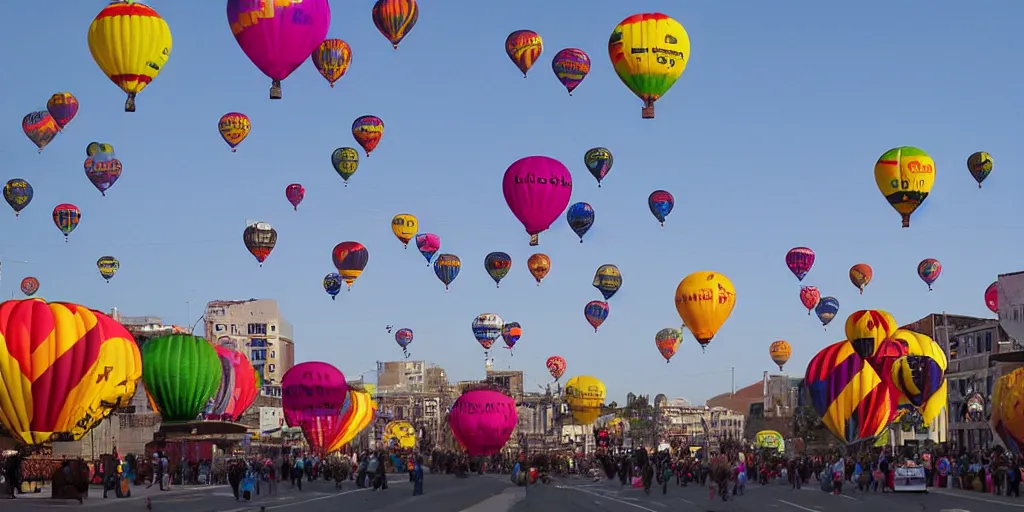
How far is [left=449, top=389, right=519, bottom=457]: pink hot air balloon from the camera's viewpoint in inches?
3012

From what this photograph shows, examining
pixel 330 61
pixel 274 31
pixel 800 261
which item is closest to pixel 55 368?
pixel 274 31

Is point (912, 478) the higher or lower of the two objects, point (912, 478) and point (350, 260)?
the lower

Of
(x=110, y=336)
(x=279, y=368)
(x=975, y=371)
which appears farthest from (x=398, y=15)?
(x=279, y=368)

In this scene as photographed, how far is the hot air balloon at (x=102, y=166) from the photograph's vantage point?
80.4 m

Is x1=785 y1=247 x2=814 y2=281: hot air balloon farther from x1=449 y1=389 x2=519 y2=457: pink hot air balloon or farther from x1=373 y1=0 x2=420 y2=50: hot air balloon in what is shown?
x1=373 y1=0 x2=420 y2=50: hot air balloon

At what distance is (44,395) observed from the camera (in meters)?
53.3

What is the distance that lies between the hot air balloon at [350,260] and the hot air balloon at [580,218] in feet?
51.8

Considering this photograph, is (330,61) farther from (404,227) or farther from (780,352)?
(780,352)

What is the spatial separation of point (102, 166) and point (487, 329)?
1359 inches

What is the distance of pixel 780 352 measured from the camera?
380ft

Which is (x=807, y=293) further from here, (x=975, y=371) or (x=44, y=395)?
(x=44, y=395)

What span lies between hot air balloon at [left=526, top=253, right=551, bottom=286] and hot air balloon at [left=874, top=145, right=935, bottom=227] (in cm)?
3362

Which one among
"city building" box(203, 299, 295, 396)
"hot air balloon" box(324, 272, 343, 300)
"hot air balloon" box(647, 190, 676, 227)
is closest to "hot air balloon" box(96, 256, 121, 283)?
"hot air balloon" box(324, 272, 343, 300)

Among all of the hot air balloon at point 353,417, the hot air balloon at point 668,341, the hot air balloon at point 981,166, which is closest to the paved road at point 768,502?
the hot air balloon at point 981,166
